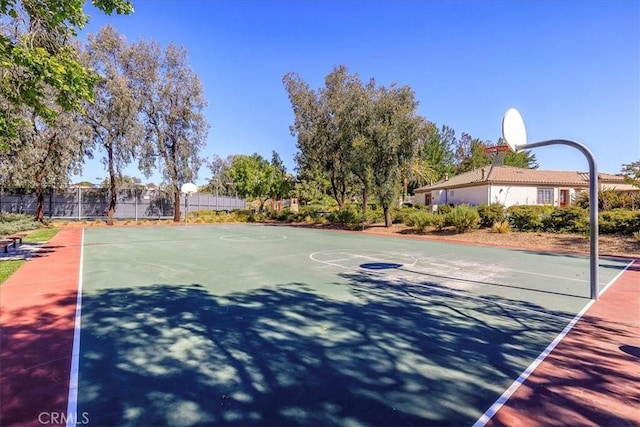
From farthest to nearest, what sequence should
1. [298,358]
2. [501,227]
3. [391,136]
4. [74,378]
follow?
[391,136] → [501,227] → [298,358] → [74,378]

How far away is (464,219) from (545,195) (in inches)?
613

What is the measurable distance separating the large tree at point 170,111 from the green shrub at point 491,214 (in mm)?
23896

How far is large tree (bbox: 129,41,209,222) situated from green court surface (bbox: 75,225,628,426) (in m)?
22.9

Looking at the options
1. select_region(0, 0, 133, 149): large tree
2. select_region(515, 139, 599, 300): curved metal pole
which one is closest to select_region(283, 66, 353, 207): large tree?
select_region(0, 0, 133, 149): large tree

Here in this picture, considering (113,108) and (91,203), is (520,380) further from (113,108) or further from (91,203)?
(91,203)

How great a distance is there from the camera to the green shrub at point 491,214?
18609mm

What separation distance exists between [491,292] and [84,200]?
33295mm

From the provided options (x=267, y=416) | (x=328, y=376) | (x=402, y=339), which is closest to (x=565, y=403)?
(x=402, y=339)

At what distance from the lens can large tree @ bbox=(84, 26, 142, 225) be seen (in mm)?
24672

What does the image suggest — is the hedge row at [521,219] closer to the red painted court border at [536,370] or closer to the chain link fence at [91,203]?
the red painted court border at [536,370]

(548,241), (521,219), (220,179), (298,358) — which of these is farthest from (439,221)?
(220,179)

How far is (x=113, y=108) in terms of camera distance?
2506 centimetres

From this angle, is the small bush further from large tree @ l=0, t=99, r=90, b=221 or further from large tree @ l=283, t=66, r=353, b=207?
large tree @ l=0, t=99, r=90, b=221

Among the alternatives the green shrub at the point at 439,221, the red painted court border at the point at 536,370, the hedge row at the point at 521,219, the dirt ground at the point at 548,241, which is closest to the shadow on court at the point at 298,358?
the red painted court border at the point at 536,370
